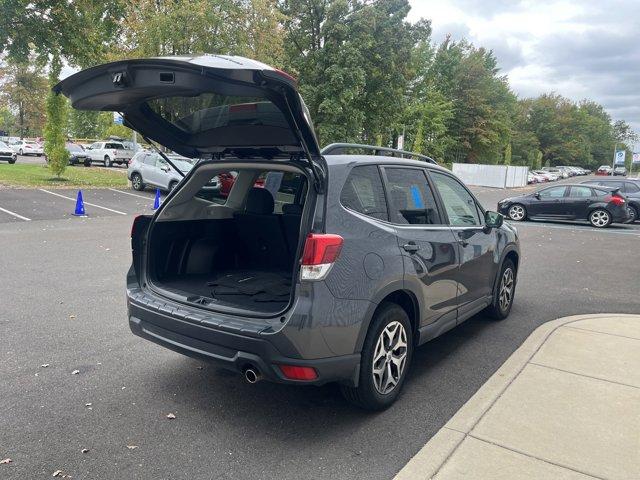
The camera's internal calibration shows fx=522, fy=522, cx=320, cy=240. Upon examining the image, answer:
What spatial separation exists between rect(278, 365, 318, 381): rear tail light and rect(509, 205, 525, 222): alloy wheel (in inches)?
665

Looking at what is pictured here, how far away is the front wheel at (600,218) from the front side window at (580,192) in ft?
2.06

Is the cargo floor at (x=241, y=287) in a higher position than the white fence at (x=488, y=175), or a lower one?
lower

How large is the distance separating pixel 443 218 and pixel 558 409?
170 centimetres

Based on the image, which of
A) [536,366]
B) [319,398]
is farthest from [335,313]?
[536,366]

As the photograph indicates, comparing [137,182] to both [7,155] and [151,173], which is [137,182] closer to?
[151,173]

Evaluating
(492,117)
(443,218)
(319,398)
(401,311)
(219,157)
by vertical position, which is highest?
(492,117)

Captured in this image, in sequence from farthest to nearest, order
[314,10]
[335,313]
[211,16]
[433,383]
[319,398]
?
[314,10] → [211,16] → [433,383] → [319,398] → [335,313]

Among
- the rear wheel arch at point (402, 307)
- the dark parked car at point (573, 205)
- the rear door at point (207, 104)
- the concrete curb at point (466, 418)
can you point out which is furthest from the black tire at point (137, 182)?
the rear wheel arch at point (402, 307)

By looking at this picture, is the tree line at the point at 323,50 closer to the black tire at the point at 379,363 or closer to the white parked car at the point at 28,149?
the white parked car at the point at 28,149

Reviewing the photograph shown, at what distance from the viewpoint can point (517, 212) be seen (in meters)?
18.4

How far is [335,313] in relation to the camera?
10.2ft

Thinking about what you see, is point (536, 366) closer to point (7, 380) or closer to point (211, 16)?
point (7, 380)

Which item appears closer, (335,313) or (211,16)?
A: (335,313)

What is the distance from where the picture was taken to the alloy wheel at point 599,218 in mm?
17031
